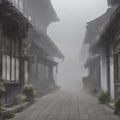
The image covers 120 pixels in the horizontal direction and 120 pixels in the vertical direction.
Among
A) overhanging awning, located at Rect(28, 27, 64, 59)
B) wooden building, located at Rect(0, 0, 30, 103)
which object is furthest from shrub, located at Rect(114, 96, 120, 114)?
overhanging awning, located at Rect(28, 27, 64, 59)

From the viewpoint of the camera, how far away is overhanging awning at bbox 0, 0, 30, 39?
665 inches

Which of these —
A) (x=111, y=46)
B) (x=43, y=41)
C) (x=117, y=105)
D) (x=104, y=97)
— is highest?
(x=43, y=41)

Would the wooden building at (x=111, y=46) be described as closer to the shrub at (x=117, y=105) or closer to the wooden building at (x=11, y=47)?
the shrub at (x=117, y=105)

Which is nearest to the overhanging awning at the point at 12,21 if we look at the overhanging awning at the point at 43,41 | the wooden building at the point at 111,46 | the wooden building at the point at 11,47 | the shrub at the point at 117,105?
the wooden building at the point at 11,47

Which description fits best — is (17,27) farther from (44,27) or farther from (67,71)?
(67,71)

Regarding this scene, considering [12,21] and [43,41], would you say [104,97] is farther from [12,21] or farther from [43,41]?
[43,41]

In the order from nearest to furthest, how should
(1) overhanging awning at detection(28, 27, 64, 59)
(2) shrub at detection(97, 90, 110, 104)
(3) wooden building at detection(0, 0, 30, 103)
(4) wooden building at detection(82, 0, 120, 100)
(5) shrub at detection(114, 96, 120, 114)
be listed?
(5) shrub at detection(114, 96, 120, 114) < (3) wooden building at detection(0, 0, 30, 103) < (4) wooden building at detection(82, 0, 120, 100) < (2) shrub at detection(97, 90, 110, 104) < (1) overhanging awning at detection(28, 27, 64, 59)

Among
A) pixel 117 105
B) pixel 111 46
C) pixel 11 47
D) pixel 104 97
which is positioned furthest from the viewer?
pixel 111 46

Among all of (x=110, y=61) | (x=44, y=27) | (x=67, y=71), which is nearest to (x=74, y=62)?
(x=67, y=71)

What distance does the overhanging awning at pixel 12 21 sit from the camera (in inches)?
665

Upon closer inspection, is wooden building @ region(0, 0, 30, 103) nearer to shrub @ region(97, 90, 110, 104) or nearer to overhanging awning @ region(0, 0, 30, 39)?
overhanging awning @ region(0, 0, 30, 39)

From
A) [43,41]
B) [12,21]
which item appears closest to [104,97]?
[12,21]

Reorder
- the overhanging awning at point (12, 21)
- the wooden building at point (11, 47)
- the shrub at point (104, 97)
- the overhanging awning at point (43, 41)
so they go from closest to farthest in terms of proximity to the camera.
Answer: the overhanging awning at point (12, 21) → the wooden building at point (11, 47) → the shrub at point (104, 97) → the overhanging awning at point (43, 41)

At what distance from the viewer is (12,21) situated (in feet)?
61.6
